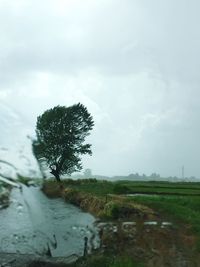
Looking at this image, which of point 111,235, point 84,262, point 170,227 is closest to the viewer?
point 84,262

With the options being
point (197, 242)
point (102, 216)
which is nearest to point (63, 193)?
point (102, 216)

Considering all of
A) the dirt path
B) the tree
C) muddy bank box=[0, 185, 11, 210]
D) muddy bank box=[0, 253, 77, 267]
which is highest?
the tree

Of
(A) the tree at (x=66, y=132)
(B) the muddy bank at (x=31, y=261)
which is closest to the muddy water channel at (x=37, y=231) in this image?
(B) the muddy bank at (x=31, y=261)

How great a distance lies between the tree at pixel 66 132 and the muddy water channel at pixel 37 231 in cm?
5196

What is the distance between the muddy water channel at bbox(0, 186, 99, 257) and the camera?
5.79 m

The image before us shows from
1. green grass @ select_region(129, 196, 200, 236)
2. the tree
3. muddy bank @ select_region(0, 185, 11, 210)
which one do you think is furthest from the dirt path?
the tree

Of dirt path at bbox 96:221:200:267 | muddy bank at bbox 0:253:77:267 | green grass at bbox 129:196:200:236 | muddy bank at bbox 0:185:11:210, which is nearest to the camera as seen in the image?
muddy bank at bbox 0:185:11:210

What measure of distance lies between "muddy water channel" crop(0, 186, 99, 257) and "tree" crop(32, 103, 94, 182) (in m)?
52.0

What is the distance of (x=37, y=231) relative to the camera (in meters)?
7.42

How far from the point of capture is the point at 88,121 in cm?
8400

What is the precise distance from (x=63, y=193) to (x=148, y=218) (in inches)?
748

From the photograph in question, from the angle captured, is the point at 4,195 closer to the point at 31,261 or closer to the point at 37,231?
the point at 37,231

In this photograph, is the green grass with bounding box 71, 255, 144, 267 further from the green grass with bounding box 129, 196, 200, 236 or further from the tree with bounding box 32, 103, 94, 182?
the tree with bounding box 32, 103, 94, 182

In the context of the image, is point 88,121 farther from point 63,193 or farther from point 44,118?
point 63,193
